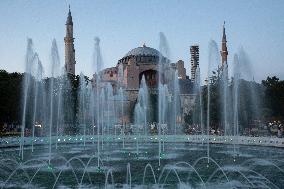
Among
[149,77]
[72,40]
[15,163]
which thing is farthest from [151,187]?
[149,77]

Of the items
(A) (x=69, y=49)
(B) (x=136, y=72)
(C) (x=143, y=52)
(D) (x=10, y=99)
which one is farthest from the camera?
(C) (x=143, y=52)

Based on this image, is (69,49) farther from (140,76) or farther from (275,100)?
(275,100)

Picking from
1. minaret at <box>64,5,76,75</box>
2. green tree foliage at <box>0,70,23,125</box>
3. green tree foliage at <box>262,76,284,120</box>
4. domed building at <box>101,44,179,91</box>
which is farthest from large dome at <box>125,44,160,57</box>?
green tree foliage at <box>0,70,23,125</box>

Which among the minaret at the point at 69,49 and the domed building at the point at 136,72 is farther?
the domed building at the point at 136,72

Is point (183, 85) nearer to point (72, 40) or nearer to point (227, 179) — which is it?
point (72, 40)

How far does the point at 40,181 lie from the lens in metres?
13.0

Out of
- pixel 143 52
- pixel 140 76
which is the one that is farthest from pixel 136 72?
pixel 143 52

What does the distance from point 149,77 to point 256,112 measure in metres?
40.3

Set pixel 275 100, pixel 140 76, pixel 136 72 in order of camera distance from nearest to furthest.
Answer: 1. pixel 275 100
2. pixel 136 72
3. pixel 140 76

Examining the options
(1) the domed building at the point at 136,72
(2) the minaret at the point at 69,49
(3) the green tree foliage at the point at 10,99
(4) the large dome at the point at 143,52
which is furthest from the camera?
(4) the large dome at the point at 143,52

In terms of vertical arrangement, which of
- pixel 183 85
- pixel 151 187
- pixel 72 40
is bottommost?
pixel 151 187

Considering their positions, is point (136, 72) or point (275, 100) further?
point (136, 72)

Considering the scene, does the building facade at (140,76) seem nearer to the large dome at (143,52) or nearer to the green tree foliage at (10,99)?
the large dome at (143,52)

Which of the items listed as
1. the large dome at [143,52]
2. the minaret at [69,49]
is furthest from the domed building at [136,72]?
the minaret at [69,49]
